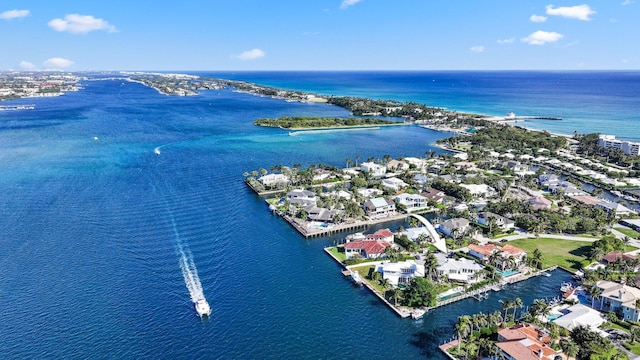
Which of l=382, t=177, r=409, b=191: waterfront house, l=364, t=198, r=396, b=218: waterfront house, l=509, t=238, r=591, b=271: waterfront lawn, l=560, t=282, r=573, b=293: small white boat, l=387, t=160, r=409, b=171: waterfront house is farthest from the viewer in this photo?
l=387, t=160, r=409, b=171: waterfront house

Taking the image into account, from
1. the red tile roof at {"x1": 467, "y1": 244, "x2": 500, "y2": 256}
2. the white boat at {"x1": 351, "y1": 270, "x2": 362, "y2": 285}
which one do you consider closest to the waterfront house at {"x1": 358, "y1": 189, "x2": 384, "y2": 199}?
the red tile roof at {"x1": 467, "y1": 244, "x2": 500, "y2": 256}

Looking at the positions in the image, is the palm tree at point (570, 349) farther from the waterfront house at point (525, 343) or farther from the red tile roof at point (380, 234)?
the red tile roof at point (380, 234)

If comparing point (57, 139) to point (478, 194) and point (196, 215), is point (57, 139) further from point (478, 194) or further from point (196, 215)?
point (478, 194)

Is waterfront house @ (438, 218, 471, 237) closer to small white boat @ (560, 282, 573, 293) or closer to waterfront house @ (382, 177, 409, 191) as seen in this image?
small white boat @ (560, 282, 573, 293)

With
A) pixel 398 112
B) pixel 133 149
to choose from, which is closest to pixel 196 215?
pixel 133 149

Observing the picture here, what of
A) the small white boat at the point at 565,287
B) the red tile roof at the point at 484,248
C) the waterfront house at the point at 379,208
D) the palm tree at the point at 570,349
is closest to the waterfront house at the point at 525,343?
the palm tree at the point at 570,349

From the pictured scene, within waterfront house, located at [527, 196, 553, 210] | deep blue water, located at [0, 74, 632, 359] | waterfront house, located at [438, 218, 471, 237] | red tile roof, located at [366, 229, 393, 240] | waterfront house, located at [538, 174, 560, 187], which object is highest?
waterfront house, located at [538, 174, 560, 187]
